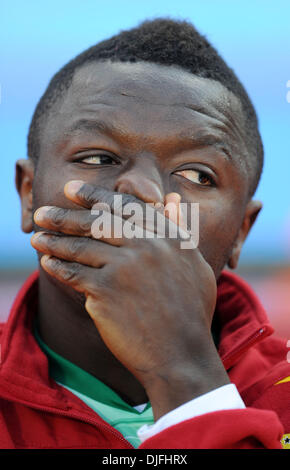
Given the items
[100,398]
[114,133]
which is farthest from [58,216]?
[100,398]

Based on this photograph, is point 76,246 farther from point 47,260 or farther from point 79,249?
point 47,260

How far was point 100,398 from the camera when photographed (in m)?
1.95

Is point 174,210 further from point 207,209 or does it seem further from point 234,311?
point 234,311

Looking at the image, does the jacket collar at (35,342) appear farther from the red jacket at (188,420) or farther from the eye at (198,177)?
the eye at (198,177)

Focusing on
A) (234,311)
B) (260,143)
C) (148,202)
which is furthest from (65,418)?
(260,143)

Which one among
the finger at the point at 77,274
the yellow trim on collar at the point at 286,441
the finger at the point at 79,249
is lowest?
the yellow trim on collar at the point at 286,441

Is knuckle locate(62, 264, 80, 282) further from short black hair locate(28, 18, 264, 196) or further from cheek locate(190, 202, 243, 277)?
short black hair locate(28, 18, 264, 196)

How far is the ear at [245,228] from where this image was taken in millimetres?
2281

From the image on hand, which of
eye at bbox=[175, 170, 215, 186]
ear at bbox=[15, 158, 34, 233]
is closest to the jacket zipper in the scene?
eye at bbox=[175, 170, 215, 186]

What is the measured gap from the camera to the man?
143 centimetres

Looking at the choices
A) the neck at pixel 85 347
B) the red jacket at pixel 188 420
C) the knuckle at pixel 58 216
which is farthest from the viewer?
the neck at pixel 85 347

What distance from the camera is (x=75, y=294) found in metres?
1.86

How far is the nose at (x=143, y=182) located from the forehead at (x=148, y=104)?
0.10 m
